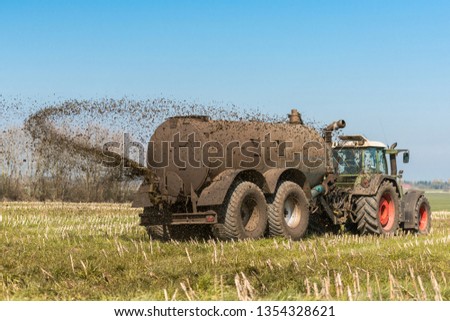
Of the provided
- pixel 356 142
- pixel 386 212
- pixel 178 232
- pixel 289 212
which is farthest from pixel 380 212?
pixel 178 232

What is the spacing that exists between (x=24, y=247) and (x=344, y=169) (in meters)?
7.77

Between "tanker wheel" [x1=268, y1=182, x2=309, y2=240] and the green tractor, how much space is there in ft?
3.74

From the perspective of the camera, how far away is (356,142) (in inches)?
659

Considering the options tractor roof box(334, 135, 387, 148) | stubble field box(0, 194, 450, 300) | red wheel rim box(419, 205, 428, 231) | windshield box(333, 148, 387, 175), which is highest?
tractor roof box(334, 135, 387, 148)

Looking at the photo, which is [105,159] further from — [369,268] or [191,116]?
[369,268]

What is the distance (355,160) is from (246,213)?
13.0ft

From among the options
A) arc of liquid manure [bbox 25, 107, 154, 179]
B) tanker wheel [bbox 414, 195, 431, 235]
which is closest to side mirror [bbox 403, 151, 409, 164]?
tanker wheel [bbox 414, 195, 431, 235]

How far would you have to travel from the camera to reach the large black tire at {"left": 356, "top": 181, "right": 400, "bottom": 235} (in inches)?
627

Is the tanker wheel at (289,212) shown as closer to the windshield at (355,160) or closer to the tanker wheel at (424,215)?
the windshield at (355,160)

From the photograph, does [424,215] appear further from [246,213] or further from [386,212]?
[246,213]

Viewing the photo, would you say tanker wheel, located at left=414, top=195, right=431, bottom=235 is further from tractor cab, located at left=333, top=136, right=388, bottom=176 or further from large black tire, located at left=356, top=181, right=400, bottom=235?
tractor cab, located at left=333, top=136, right=388, bottom=176

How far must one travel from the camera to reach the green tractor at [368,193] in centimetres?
1600

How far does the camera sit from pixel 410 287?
7.62 metres

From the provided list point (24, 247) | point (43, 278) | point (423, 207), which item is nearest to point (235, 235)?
point (24, 247)
